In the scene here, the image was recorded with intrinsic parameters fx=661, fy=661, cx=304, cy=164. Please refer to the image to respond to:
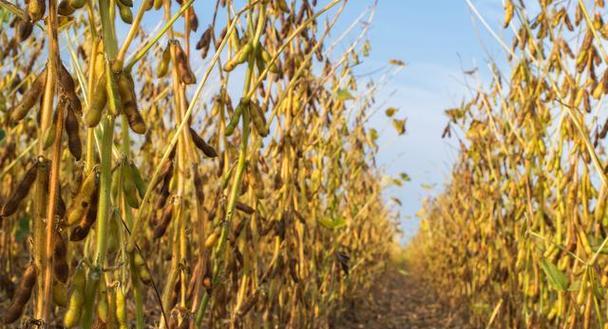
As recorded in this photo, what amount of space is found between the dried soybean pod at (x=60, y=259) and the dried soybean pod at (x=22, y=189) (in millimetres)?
58

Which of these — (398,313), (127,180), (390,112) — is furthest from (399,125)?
(127,180)

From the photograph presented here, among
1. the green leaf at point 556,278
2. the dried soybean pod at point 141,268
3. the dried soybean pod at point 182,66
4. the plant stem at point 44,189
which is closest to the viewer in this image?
the plant stem at point 44,189

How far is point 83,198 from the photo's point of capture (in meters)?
0.75

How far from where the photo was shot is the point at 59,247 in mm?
728

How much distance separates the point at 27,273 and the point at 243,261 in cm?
85

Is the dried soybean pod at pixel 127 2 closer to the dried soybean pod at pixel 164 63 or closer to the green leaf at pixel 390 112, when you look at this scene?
the dried soybean pod at pixel 164 63

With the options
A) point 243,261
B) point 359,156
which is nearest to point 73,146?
point 243,261

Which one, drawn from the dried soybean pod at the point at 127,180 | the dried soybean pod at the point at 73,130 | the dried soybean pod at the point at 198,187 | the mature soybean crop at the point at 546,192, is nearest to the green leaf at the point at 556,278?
the mature soybean crop at the point at 546,192

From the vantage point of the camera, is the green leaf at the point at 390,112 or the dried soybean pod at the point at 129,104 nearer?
the dried soybean pod at the point at 129,104

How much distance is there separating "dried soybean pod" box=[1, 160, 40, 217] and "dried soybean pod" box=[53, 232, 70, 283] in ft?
0.19

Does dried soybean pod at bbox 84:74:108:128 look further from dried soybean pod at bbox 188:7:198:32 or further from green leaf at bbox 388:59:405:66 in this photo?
green leaf at bbox 388:59:405:66

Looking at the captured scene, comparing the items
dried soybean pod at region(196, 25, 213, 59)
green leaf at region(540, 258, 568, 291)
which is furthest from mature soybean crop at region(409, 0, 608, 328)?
dried soybean pod at region(196, 25, 213, 59)

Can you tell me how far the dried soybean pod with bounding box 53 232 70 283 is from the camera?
725mm

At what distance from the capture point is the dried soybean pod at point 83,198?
748 millimetres
